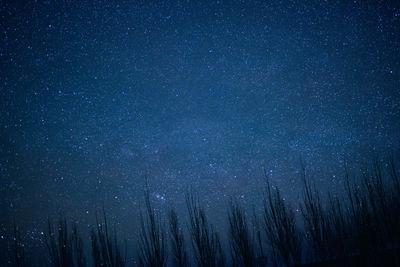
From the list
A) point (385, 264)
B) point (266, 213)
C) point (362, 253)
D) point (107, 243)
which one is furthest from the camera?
point (266, 213)

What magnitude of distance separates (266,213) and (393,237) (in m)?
5.55

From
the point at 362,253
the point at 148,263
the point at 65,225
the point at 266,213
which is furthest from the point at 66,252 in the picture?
the point at 362,253

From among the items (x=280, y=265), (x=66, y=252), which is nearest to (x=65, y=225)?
(x=66, y=252)

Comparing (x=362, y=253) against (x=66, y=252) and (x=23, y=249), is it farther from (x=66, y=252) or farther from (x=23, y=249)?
(x=23, y=249)

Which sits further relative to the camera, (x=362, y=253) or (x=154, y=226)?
(x=154, y=226)

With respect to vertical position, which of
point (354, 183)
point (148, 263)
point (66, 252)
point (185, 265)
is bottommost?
point (185, 265)

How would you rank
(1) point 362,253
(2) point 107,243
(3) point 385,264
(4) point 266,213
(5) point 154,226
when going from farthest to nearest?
(4) point 266,213
(2) point 107,243
(5) point 154,226
(3) point 385,264
(1) point 362,253

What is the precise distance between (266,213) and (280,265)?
9.14ft

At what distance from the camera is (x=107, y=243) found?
392 inches

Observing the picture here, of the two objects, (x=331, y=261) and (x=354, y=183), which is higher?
(x=354, y=183)

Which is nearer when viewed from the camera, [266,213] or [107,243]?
[107,243]

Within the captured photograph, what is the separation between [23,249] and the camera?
8359mm

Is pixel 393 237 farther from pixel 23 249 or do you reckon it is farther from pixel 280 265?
pixel 23 249

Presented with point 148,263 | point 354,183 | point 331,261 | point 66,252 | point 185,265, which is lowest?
point 331,261
